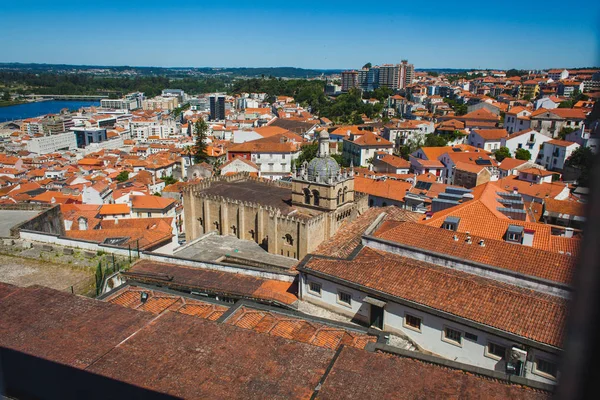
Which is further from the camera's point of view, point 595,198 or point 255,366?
point 255,366

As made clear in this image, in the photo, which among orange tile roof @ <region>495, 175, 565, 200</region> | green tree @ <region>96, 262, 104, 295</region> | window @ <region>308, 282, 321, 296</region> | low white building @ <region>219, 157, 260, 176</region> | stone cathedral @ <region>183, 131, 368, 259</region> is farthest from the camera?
low white building @ <region>219, 157, 260, 176</region>

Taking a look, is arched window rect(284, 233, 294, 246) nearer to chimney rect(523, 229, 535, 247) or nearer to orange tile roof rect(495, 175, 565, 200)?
chimney rect(523, 229, 535, 247)

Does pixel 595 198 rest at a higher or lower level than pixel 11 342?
higher

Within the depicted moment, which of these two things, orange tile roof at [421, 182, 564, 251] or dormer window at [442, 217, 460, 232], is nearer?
orange tile roof at [421, 182, 564, 251]

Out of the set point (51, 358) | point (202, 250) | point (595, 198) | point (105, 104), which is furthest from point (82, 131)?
point (595, 198)

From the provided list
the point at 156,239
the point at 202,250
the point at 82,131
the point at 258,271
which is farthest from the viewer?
the point at 82,131

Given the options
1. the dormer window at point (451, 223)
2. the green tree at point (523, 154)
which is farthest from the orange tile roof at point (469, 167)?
the dormer window at point (451, 223)

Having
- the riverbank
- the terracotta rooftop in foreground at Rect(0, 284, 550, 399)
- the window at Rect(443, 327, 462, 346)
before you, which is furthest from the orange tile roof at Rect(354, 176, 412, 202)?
the riverbank

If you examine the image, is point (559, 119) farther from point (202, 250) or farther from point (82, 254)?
point (82, 254)
